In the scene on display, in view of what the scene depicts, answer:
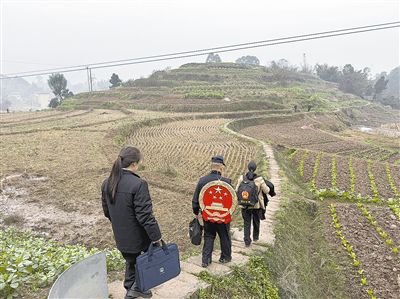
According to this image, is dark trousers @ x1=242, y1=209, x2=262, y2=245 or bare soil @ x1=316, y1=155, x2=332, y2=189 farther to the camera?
bare soil @ x1=316, y1=155, x2=332, y2=189

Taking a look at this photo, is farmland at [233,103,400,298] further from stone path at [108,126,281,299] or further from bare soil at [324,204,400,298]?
stone path at [108,126,281,299]

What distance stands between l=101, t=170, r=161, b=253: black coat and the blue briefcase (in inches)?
6.7

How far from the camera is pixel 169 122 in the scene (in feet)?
102

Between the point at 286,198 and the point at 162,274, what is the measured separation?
20.4 feet

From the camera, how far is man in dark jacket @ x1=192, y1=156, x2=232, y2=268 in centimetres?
487

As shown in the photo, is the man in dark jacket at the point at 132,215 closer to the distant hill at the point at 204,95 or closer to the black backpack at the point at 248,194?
the black backpack at the point at 248,194

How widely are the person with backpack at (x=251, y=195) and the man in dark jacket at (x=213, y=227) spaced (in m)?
0.77

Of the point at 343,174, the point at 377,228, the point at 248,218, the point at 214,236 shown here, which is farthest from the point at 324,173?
the point at 214,236

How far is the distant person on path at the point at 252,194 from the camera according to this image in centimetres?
564

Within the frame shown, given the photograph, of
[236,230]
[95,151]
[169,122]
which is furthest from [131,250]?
[169,122]

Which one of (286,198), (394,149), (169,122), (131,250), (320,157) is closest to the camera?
(131,250)

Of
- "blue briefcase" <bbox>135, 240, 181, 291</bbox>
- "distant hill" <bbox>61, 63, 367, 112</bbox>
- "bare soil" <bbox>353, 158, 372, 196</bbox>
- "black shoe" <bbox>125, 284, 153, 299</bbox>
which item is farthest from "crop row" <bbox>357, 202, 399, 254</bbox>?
"distant hill" <bbox>61, 63, 367, 112</bbox>

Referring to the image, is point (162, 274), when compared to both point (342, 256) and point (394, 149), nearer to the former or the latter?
point (342, 256)

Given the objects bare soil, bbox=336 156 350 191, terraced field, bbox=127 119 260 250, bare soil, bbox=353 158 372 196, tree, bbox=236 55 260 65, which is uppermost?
Result: tree, bbox=236 55 260 65
